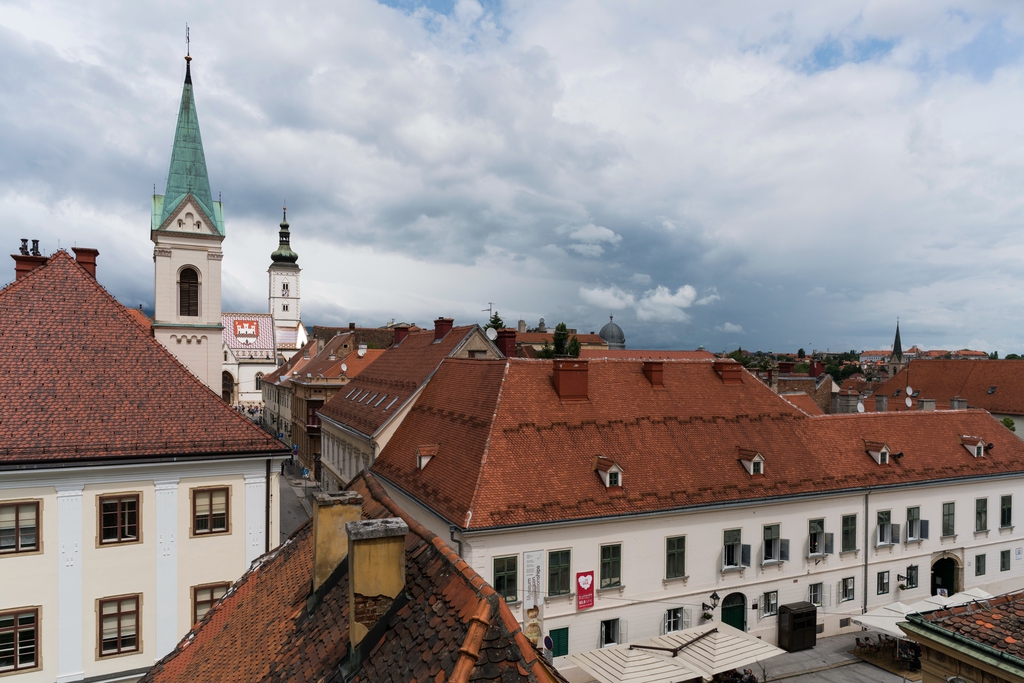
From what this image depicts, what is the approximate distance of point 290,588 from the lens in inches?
471

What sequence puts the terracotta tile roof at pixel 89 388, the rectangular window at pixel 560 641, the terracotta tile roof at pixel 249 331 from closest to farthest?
the terracotta tile roof at pixel 89 388
the rectangular window at pixel 560 641
the terracotta tile roof at pixel 249 331

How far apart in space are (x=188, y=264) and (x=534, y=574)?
24879 millimetres

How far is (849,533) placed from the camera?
26.0 m

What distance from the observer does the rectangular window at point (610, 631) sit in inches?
840

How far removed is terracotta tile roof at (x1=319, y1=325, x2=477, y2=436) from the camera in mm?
32719

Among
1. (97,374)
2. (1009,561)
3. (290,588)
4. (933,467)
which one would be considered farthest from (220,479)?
(1009,561)

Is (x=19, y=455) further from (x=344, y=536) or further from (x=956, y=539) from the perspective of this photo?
(x=956, y=539)

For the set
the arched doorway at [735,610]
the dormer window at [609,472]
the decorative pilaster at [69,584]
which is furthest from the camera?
the arched doorway at [735,610]

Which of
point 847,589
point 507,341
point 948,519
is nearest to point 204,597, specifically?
point 507,341

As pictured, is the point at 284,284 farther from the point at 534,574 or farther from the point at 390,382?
the point at 534,574

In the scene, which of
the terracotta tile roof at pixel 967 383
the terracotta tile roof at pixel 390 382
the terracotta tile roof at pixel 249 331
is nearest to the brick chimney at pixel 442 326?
the terracotta tile roof at pixel 390 382

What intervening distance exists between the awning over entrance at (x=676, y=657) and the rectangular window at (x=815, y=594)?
20.2 feet

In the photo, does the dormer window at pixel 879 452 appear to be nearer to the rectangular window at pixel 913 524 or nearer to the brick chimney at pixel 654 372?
the rectangular window at pixel 913 524

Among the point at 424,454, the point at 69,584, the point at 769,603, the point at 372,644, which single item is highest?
the point at 372,644
